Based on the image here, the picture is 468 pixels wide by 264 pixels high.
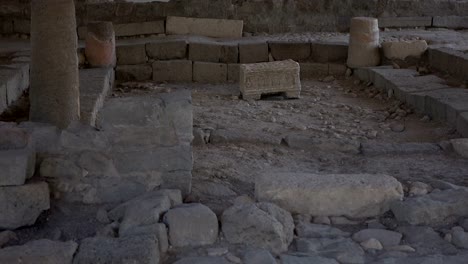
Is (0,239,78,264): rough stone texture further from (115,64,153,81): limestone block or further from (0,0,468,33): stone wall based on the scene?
(0,0,468,33): stone wall

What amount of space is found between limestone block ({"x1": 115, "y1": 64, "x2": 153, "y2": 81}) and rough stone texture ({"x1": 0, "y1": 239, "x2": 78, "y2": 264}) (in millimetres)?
8502

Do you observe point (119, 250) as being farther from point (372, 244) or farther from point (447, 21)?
point (447, 21)

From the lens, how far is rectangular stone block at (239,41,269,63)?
1213 cm

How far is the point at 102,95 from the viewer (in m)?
8.43

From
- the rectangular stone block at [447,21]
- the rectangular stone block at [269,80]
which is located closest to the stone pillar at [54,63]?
the rectangular stone block at [269,80]

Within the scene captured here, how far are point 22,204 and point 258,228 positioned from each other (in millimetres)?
1544

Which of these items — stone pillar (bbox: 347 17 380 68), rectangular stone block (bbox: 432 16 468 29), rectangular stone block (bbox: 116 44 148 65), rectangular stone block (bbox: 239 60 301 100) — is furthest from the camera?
rectangular stone block (bbox: 432 16 468 29)


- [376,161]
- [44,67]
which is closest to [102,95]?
[44,67]

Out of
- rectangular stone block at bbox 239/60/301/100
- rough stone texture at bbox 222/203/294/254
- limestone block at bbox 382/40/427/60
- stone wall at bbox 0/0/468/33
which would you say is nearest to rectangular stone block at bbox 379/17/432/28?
stone wall at bbox 0/0/468/33

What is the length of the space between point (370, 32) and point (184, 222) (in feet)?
27.4

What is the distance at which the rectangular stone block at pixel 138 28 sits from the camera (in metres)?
12.9

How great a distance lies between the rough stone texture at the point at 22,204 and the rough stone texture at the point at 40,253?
377 millimetres

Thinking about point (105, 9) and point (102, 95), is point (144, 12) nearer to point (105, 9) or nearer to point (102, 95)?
point (105, 9)

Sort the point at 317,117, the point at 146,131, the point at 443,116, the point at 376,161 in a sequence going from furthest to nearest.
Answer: the point at 317,117, the point at 443,116, the point at 376,161, the point at 146,131
